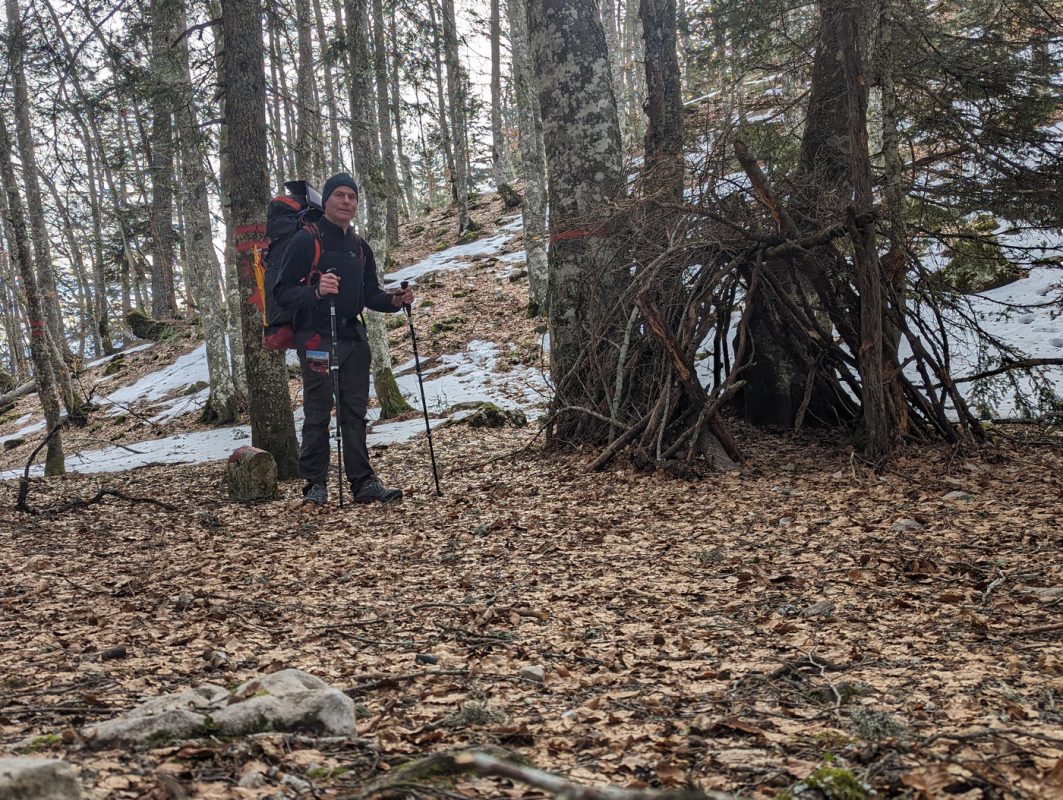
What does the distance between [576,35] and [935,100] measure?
3.17 metres

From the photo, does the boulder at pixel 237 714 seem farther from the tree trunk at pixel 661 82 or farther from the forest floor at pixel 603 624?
the tree trunk at pixel 661 82

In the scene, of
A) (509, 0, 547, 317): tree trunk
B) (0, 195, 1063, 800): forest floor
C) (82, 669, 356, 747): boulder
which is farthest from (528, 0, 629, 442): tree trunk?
(509, 0, 547, 317): tree trunk

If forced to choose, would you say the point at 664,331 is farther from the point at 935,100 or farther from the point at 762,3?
the point at 762,3

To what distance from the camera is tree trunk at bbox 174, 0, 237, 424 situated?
40.4 feet

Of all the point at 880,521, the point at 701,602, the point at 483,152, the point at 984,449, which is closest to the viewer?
the point at 701,602

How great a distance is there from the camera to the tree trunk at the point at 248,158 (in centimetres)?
781

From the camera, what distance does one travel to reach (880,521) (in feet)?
15.8

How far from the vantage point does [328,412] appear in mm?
6750

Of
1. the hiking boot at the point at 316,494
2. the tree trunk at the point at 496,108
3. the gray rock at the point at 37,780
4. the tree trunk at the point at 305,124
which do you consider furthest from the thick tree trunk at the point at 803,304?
the tree trunk at the point at 496,108

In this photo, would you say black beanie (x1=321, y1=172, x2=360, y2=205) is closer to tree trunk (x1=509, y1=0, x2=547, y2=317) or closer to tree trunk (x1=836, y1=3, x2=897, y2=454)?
tree trunk (x1=836, y1=3, x2=897, y2=454)

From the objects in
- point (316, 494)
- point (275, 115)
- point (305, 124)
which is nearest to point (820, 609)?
point (316, 494)

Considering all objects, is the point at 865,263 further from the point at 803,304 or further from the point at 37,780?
the point at 37,780

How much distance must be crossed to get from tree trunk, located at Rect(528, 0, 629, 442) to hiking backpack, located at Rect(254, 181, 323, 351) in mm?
2220

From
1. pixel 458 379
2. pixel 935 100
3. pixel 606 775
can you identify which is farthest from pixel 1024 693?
pixel 458 379
